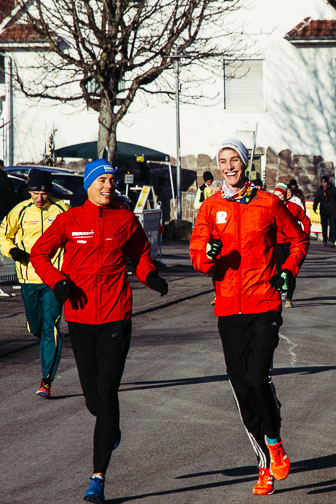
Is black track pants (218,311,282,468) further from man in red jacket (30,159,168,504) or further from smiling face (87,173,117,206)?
smiling face (87,173,117,206)

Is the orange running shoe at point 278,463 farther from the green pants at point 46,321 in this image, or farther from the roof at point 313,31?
the roof at point 313,31

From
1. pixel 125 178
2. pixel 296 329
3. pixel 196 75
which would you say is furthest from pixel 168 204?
pixel 296 329

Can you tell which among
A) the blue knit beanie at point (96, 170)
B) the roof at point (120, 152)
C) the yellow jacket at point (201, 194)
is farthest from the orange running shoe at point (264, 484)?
the roof at point (120, 152)

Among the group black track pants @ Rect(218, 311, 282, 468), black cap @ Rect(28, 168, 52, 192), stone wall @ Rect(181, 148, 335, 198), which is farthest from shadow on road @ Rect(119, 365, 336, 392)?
stone wall @ Rect(181, 148, 335, 198)

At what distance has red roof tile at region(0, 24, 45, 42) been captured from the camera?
1423 inches

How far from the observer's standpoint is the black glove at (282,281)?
5660mm

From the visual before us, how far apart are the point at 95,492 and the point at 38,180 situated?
3.71 m

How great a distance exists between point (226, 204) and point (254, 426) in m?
1.25

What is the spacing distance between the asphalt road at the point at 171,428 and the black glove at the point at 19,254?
1139 millimetres

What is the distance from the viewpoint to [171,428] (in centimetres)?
729

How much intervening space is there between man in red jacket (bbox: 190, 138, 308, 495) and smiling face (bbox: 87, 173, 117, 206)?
21.6 inches

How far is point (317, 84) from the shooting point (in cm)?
3834

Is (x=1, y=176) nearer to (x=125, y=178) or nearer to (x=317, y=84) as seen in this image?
(x=125, y=178)

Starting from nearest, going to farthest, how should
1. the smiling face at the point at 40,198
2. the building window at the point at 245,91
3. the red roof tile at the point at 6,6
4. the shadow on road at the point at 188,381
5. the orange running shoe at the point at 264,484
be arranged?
the orange running shoe at the point at 264,484 → the smiling face at the point at 40,198 → the shadow on road at the point at 188,381 → the red roof tile at the point at 6,6 → the building window at the point at 245,91
